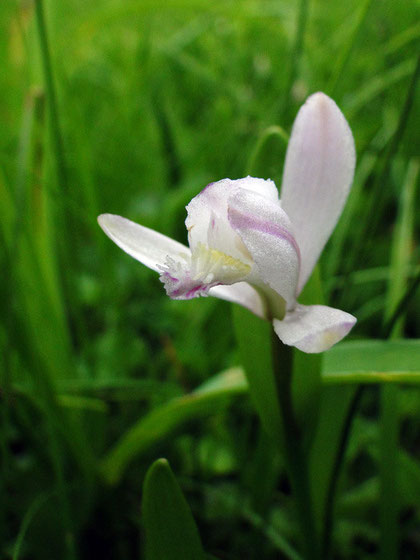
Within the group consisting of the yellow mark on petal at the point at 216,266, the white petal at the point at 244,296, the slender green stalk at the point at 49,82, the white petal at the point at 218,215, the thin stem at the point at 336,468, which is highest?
the slender green stalk at the point at 49,82

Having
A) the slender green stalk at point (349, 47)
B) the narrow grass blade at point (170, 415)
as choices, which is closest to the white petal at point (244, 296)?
the narrow grass blade at point (170, 415)

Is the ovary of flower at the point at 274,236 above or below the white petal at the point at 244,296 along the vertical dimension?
above

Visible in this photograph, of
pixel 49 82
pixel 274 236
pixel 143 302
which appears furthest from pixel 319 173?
pixel 143 302

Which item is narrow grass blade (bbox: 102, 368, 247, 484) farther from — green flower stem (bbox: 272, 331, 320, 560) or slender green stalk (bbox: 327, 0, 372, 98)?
slender green stalk (bbox: 327, 0, 372, 98)

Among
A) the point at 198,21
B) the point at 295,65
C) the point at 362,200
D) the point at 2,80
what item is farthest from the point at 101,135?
the point at 295,65

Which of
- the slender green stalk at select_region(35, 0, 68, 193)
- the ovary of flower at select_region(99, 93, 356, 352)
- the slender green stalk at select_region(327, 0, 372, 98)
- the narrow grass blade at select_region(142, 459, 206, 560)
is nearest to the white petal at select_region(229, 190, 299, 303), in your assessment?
the ovary of flower at select_region(99, 93, 356, 352)

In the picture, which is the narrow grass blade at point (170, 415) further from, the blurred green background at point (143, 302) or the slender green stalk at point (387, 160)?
the slender green stalk at point (387, 160)

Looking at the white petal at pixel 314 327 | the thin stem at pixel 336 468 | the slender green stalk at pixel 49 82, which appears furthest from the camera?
the slender green stalk at pixel 49 82
